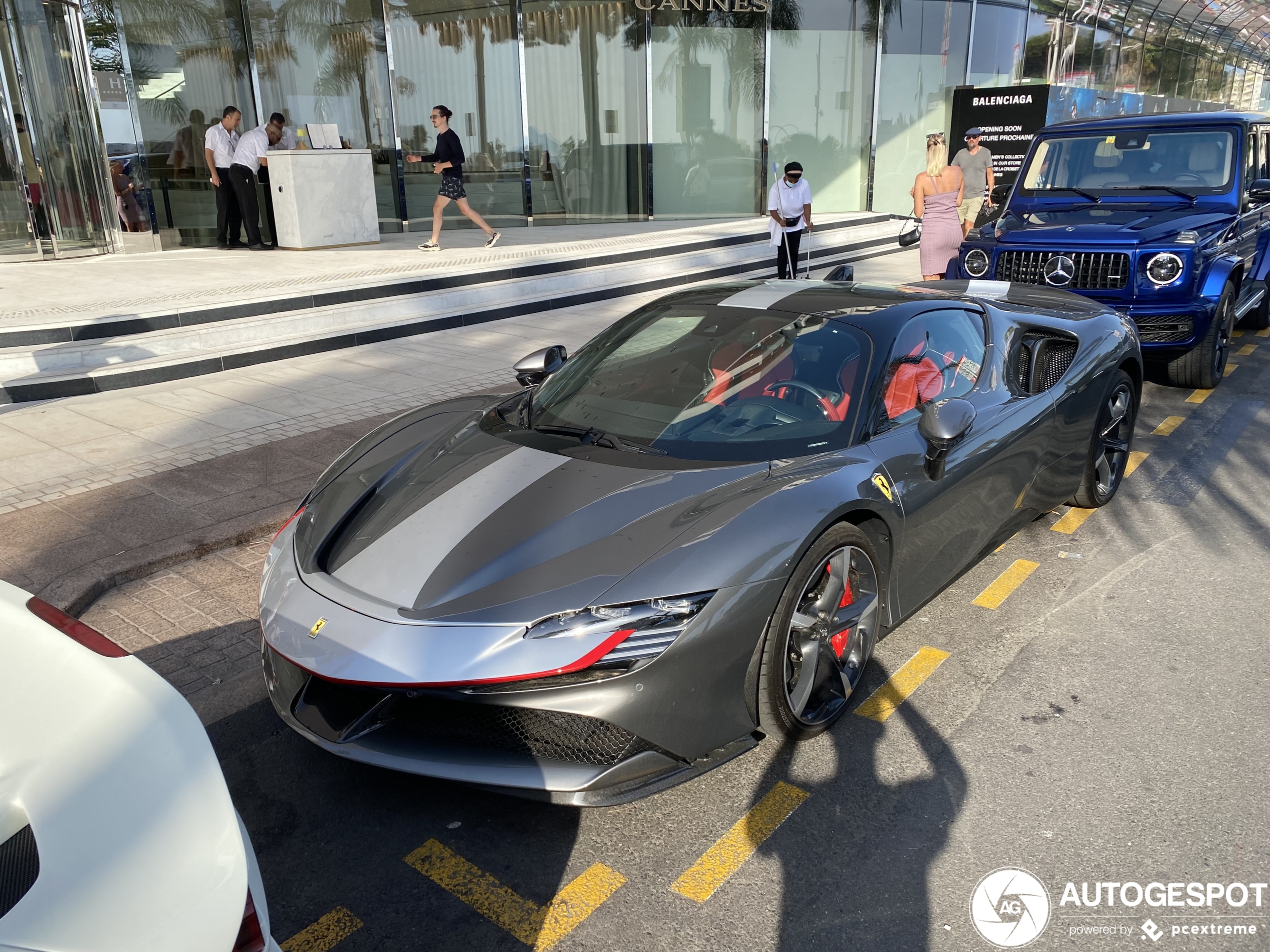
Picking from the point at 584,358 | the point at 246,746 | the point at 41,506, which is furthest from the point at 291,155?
the point at 246,746

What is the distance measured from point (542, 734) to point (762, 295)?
234 cm

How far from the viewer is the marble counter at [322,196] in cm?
1353

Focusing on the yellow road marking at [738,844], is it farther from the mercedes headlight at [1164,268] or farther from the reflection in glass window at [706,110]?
the reflection in glass window at [706,110]

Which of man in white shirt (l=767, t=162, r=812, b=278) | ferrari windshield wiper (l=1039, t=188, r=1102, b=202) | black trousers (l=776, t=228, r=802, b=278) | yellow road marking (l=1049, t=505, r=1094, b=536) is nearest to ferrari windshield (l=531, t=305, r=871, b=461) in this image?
yellow road marking (l=1049, t=505, r=1094, b=536)

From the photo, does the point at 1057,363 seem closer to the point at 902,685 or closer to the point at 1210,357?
the point at 902,685

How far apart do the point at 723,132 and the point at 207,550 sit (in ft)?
56.6

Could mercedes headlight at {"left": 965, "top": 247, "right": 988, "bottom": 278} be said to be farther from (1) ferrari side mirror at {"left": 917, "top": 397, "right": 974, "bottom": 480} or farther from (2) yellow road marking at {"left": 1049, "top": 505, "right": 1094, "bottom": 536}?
(1) ferrari side mirror at {"left": 917, "top": 397, "right": 974, "bottom": 480}

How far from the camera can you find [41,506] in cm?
523

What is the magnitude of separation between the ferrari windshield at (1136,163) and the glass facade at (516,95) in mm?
11117

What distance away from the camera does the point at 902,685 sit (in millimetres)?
3607

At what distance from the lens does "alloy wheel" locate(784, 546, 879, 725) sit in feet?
10.0

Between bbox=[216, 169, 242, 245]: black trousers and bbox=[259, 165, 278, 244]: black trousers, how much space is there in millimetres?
397

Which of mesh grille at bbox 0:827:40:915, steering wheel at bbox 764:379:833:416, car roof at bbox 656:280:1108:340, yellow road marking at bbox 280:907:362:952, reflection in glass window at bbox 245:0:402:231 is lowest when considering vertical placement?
yellow road marking at bbox 280:907:362:952

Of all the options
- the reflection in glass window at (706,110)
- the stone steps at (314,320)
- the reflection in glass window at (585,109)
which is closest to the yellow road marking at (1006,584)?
the stone steps at (314,320)
